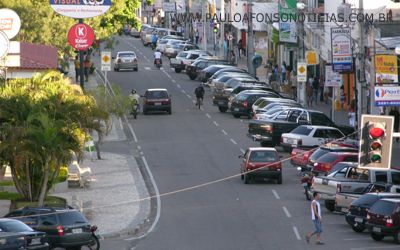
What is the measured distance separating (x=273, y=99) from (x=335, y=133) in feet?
39.1

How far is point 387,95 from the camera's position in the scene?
4550 cm

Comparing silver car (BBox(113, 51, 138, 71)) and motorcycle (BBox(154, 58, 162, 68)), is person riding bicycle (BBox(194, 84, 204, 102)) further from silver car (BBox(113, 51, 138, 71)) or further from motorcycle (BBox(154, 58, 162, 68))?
motorcycle (BBox(154, 58, 162, 68))

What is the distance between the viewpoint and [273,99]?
220 feet

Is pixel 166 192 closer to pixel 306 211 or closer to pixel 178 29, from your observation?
pixel 306 211

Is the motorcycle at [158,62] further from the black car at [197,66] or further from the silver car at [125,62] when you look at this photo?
the black car at [197,66]

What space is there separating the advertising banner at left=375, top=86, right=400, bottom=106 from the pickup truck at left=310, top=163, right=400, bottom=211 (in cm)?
277

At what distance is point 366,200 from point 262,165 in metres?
10.8

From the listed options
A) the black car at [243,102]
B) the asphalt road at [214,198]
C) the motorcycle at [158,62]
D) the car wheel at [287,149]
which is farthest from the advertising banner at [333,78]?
the motorcycle at [158,62]

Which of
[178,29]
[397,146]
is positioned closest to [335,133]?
[397,146]

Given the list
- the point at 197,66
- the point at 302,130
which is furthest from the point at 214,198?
the point at 197,66

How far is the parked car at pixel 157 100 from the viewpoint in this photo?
231ft

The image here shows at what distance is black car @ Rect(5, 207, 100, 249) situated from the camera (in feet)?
111

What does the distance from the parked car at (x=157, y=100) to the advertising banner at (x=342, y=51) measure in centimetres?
1333

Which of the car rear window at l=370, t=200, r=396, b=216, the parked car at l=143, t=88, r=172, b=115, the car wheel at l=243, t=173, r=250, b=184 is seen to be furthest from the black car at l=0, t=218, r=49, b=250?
the parked car at l=143, t=88, r=172, b=115
